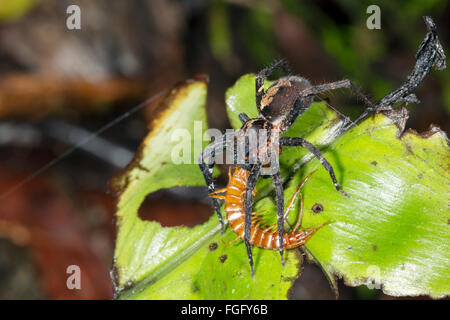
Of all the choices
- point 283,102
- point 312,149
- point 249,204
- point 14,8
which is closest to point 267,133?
point 283,102

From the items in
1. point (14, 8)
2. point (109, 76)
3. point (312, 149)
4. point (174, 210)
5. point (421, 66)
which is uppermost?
point (14, 8)

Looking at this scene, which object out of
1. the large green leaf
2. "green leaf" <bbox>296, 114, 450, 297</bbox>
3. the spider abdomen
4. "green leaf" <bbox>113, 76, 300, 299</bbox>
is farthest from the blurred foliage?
"green leaf" <bbox>296, 114, 450, 297</bbox>

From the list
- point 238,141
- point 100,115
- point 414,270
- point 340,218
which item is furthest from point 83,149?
point 414,270

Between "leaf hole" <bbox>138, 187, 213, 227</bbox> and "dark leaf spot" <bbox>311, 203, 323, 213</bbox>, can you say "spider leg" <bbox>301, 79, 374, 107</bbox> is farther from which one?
"leaf hole" <bbox>138, 187, 213, 227</bbox>

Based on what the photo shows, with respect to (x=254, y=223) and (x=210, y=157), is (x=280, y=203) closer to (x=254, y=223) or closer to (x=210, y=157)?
(x=254, y=223)

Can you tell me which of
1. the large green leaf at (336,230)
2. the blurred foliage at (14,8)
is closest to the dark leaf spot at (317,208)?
the large green leaf at (336,230)

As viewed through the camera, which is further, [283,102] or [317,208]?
[283,102]
